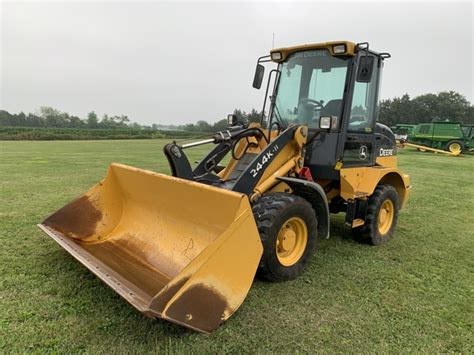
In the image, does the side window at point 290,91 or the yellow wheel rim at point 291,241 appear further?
the side window at point 290,91

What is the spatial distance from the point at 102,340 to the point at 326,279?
7.73 feet

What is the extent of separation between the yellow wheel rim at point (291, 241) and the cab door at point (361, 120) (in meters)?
1.30

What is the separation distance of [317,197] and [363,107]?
1.65 metres

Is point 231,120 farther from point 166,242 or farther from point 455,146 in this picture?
point 455,146

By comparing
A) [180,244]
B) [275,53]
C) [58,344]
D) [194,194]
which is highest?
[275,53]

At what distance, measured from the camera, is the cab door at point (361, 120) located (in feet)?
16.0

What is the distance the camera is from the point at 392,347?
119 inches

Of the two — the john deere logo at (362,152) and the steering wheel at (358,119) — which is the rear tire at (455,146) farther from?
the steering wheel at (358,119)

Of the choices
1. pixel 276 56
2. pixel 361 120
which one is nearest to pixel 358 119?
pixel 361 120

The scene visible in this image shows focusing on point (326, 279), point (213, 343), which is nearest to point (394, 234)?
point (326, 279)

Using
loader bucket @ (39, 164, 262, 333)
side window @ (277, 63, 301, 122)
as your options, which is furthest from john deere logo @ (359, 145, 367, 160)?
loader bucket @ (39, 164, 262, 333)

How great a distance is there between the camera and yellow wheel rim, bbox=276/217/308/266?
13.1 feet

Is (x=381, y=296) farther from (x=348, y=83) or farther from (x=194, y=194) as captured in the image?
(x=348, y=83)

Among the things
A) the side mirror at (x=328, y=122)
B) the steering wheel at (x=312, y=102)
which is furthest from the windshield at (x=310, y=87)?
the side mirror at (x=328, y=122)
